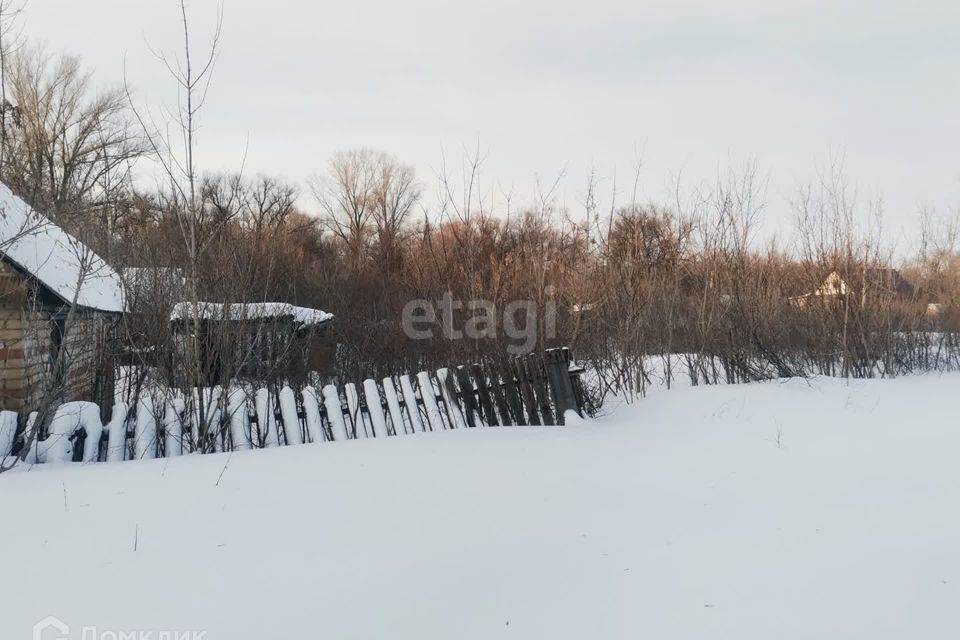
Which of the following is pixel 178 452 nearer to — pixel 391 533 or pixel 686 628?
pixel 391 533

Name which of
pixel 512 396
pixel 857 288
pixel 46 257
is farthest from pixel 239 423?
pixel 857 288

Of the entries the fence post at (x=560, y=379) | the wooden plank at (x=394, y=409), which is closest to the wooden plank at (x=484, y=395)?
the fence post at (x=560, y=379)

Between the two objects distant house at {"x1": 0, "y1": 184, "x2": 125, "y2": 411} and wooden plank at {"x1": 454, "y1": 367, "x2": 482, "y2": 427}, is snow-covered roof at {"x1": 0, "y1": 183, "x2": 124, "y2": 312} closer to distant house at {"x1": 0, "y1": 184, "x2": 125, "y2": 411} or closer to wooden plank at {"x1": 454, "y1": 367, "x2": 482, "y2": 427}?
distant house at {"x1": 0, "y1": 184, "x2": 125, "y2": 411}

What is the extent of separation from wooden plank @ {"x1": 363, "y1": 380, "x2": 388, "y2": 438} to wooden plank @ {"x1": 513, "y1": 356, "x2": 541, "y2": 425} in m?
1.32

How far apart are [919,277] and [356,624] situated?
1246cm

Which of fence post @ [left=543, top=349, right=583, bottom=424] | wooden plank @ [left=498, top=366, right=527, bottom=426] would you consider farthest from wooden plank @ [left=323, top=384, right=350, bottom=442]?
fence post @ [left=543, top=349, right=583, bottom=424]

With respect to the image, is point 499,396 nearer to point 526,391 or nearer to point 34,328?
point 526,391

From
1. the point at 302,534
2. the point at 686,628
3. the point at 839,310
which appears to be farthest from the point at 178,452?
the point at 839,310

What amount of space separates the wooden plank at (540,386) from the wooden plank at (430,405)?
0.94m

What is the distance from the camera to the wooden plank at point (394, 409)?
18.4ft

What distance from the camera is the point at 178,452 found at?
16.3 ft

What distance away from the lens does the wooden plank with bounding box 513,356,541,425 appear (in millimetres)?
5852

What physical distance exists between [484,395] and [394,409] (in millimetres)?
862

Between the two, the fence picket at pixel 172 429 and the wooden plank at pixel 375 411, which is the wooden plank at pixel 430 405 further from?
the fence picket at pixel 172 429
